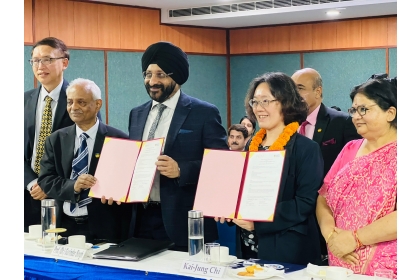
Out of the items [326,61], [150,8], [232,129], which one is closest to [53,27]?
[150,8]

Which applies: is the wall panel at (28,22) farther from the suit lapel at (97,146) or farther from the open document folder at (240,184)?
the open document folder at (240,184)

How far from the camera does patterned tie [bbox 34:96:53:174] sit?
10.9 feet

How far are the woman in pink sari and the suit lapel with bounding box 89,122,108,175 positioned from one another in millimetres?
1168

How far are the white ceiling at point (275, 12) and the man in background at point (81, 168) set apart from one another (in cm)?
510

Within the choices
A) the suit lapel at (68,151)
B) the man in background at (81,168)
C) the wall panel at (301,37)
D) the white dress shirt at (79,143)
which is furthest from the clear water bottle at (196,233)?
the wall panel at (301,37)

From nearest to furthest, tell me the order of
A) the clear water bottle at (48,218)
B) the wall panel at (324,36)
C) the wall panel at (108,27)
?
the clear water bottle at (48,218) < the wall panel at (108,27) < the wall panel at (324,36)

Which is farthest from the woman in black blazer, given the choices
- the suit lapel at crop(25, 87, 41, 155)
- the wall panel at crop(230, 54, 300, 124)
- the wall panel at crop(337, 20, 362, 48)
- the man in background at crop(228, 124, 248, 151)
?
the wall panel at crop(230, 54, 300, 124)

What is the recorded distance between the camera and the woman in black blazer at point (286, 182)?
2.35 metres

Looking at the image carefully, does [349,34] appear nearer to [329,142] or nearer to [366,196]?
[329,142]

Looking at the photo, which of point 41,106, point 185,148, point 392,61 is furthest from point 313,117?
point 392,61

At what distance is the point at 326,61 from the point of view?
361 inches

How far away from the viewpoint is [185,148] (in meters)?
2.85
